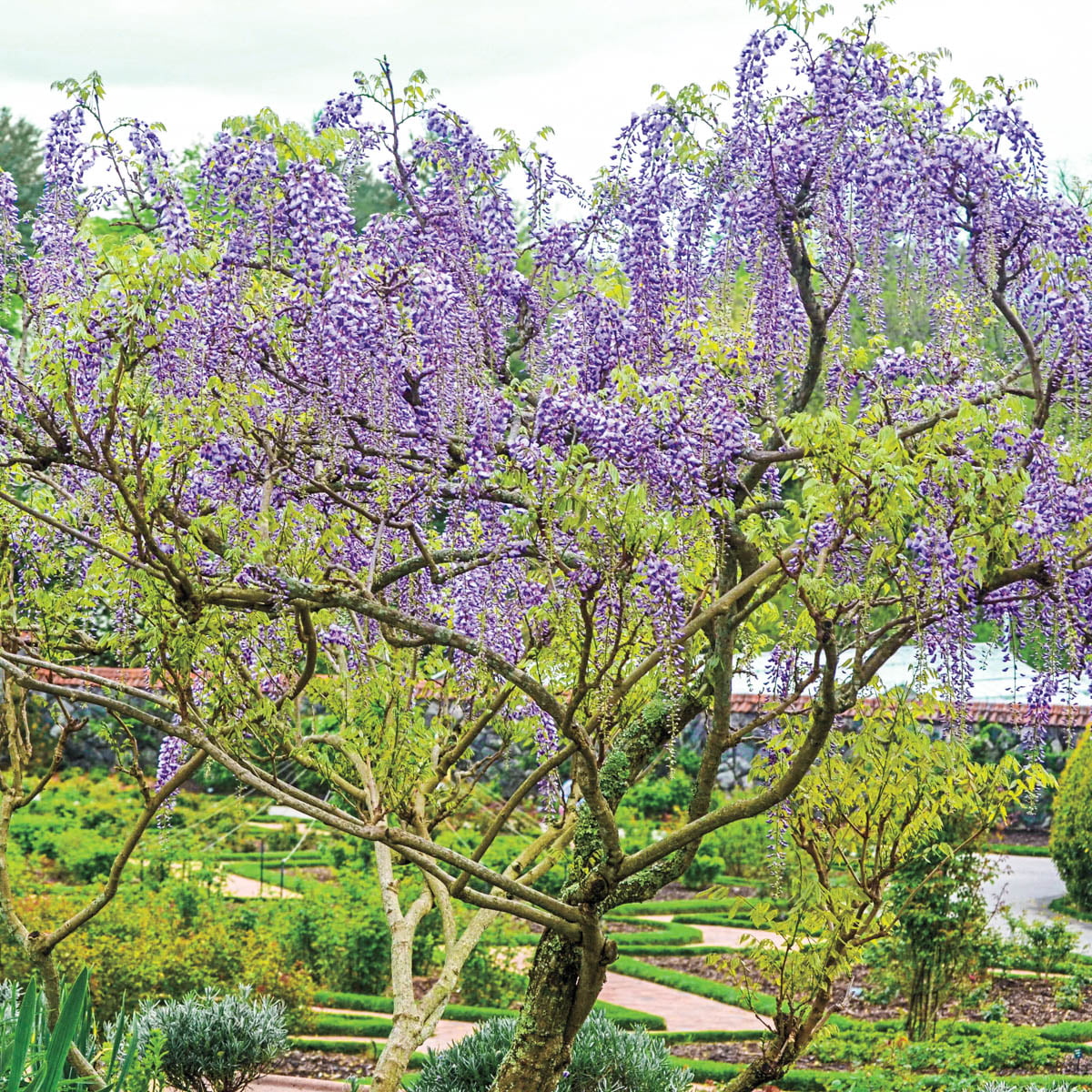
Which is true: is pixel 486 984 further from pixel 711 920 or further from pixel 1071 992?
pixel 1071 992

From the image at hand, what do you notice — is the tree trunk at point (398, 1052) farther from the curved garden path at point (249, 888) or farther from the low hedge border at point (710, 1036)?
the curved garden path at point (249, 888)

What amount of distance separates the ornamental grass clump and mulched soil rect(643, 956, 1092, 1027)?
107 inches

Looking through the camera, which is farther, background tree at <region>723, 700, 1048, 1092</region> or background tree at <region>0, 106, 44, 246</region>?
background tree at <region>0, 106, 44, 246</region>

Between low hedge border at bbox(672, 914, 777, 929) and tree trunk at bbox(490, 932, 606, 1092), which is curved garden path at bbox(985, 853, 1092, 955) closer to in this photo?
low hedge border at bbox(672, 914, 777, 929)

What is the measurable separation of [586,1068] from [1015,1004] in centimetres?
420

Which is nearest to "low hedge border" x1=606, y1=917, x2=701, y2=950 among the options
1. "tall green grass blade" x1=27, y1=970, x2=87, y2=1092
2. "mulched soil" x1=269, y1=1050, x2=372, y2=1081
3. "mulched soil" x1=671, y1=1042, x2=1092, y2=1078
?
"mulched soil" x1=671, y1=1042, x2=1092, y2=1078

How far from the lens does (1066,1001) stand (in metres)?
7.84

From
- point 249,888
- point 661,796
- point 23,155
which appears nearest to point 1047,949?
point 661,796

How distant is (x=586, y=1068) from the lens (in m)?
4.83

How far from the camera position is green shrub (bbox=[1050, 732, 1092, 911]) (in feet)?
33.8

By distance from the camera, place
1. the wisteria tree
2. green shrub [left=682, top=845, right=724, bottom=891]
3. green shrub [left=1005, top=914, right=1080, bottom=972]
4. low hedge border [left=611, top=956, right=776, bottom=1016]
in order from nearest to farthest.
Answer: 1. the wisteria tree
2. low hedge border [left=611, top=956, right=776, bottom=1016]
3. green shrub [left=1005, top=914, right=1080, bottom=972]
4. green shrub [left=682, top=845, right=724, bottom=891]

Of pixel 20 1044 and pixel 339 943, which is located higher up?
pixel 20 1044

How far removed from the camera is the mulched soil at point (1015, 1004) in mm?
7691

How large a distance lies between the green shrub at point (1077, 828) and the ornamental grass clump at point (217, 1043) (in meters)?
6.97
